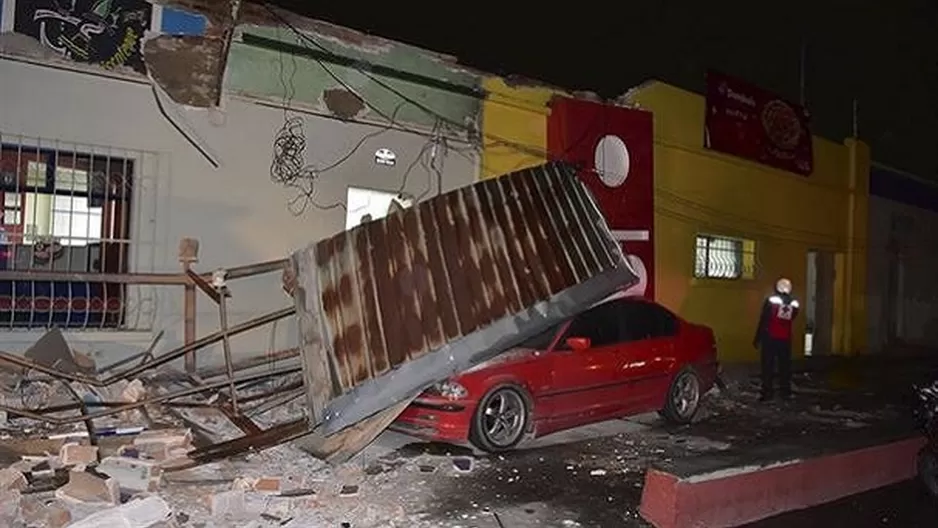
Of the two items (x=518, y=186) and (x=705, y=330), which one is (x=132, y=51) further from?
(x=705, y=330)

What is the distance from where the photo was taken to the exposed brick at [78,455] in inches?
249

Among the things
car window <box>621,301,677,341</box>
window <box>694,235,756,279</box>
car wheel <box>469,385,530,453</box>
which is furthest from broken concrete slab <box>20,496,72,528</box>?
window <box>694,235,756,279</box>

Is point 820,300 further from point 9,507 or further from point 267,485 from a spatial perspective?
point 9,507

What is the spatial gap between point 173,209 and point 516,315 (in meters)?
5.07

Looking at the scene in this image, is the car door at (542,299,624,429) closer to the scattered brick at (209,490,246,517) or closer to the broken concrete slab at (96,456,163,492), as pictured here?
the scattered brick at (209,490,246,517)

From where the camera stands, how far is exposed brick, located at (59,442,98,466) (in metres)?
6.32

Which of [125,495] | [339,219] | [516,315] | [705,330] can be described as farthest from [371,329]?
→ [705,330]

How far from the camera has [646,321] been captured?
32.8 feet

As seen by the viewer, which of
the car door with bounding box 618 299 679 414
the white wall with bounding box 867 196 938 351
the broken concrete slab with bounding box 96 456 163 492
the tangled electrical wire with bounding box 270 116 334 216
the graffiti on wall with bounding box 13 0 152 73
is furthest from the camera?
the white wall with bounding box 867 196 938 351

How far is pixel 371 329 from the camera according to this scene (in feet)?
21.9

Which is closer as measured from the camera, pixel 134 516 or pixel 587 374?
pixel 134 516

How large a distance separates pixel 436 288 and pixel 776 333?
7330mm

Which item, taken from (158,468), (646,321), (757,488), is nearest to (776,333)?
(646,321)

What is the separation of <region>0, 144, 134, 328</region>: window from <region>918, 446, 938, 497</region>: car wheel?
8551 millimetres
